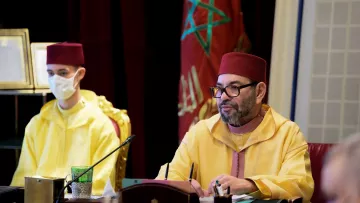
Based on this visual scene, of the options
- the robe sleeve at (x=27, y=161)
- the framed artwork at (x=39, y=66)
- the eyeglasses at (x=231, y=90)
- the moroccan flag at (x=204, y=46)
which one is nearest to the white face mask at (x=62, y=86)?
the robe sleeve at (x=27, y=161)

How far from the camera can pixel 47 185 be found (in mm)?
2648

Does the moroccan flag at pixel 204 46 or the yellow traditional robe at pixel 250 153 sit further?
the moroccan flag at pixel 204 46

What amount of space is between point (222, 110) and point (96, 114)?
91 centimetres

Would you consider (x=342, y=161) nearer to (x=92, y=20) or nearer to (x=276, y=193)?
(x=276, y=193)

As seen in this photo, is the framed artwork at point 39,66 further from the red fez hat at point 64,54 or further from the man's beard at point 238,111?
the man's beard at point 238,111

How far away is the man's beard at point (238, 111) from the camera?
329cm

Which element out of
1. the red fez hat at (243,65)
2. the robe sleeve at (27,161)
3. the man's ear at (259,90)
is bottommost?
the robe sleeve at (27,161)

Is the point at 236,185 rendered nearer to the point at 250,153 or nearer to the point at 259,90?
the point at 250,153

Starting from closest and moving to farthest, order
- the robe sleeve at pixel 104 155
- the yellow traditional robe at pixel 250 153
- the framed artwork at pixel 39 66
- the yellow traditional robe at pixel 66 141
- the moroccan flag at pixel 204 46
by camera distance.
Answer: the yellow traditional robe at pixel 250 153 < the robe sleeve at pixel 104 155 < the yellow traditional robe at pixel 66 141 < the moroccan flag at pixel 204 46 < the framed artwork at pixel 39 66

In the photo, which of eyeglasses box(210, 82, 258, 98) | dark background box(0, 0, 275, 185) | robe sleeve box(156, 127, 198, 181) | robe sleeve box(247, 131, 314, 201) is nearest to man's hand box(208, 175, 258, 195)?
robe sleeve box(247, 131, 314, 201)

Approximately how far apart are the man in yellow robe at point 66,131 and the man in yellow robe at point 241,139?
621mm

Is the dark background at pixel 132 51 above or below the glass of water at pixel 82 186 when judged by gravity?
above

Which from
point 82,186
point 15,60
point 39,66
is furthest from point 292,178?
point 15,60

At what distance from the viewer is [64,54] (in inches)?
152
